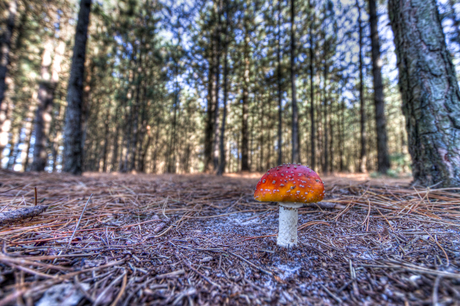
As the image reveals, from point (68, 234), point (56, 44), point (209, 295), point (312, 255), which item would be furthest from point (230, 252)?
point (56, 44)

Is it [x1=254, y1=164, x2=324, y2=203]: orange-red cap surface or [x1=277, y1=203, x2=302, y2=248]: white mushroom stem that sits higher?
[x1=254, y1=164, x2=324, y2=203]: orange-red cap surface

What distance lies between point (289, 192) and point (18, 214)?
1845 millimetres

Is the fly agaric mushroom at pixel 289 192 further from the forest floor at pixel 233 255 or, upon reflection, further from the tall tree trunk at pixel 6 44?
the tall tree trunk at pixel 6 44

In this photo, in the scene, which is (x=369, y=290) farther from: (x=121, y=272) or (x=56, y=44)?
(x=56, y=44)

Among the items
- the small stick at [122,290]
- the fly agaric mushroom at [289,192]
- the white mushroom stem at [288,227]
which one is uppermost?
the fly agaric mushroom at [289,192]

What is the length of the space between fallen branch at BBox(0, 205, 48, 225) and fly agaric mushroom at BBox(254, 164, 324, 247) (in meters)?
1.64

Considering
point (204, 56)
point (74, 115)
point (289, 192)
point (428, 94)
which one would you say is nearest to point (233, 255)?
point (289, 192)

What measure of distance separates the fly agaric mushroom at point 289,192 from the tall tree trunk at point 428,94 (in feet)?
5.68

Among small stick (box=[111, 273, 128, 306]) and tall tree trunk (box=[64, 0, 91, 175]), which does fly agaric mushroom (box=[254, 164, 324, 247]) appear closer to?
small stick (box=[111, 273, 128, 306])

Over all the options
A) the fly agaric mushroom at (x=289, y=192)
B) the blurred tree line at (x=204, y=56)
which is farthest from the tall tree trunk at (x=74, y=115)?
the fly agaric mushroom at (x=289, y=192)

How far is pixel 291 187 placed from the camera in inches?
44.8

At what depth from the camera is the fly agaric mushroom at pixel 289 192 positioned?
1136 mm

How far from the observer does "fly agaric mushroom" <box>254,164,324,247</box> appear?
1136 millimetres

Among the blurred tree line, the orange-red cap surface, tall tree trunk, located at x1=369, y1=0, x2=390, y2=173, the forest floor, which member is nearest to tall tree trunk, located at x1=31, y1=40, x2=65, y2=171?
the blurred tree line
